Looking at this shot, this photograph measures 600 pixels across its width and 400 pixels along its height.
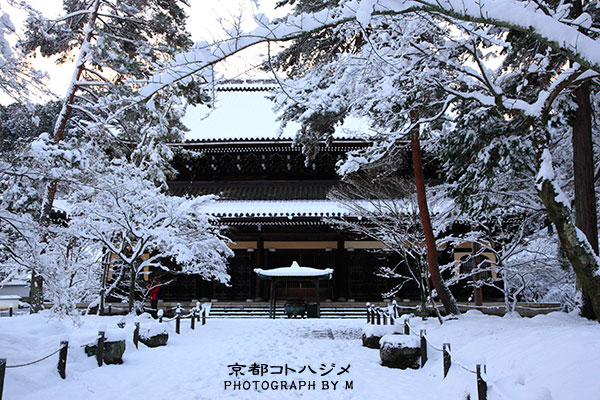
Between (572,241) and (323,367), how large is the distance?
4.55 meters

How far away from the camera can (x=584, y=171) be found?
7422 mm

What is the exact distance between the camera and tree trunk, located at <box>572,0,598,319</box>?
722 centimetres

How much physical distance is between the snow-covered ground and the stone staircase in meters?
6.76

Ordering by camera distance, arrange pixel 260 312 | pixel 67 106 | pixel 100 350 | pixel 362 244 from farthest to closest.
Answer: pixel 362 244 < pixel 260 312 < pixel 67 106 < pixel 100 350

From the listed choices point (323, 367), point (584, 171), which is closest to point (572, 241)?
point (584, 171)

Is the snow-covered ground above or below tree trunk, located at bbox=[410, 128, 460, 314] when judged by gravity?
below

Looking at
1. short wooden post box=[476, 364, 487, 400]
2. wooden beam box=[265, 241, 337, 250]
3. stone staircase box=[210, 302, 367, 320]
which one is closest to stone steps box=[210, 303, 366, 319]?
stone staircase box=[210, 302, 367, 320]

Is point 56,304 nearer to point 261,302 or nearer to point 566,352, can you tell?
point 566,352

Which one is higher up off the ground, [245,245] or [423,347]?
[245,245]

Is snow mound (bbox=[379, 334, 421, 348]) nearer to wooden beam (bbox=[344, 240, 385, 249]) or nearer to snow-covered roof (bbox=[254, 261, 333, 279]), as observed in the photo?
snow-covered roof (bbox=[254, 261, 333, 279])

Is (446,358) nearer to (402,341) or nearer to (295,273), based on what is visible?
(402,341)

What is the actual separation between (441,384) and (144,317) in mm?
8061

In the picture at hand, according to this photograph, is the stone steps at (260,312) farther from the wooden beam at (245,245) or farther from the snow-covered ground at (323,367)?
the snow-covered ground at (323,367)

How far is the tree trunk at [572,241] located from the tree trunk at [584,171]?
2096 millimetres
